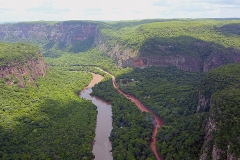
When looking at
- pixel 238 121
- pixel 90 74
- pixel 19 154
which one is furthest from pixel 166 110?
pixel 90 74

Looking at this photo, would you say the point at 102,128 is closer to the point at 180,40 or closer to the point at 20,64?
the point at 20,64

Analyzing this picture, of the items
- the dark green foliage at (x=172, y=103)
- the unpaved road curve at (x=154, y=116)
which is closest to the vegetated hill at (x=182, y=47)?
the dark green foliage at (x=172, y=103)

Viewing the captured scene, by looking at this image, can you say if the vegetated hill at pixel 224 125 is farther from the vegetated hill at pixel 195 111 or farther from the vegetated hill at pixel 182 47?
the vegetated hill at pixel 182 47

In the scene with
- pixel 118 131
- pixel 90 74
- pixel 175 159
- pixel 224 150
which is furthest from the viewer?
pixel 90 74

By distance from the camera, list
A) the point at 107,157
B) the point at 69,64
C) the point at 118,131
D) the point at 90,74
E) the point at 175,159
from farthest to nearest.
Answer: the point at 69,64, the point at 90,74, the point at 118,131, the point at 107,157, the point at 175,159

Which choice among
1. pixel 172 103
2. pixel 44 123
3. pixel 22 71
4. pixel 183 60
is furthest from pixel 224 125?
pixel 183 60

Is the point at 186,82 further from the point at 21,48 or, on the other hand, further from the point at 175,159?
the point at 21,48

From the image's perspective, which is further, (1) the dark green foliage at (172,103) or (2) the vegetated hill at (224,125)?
(1) the dark green foliage at (172,103)
